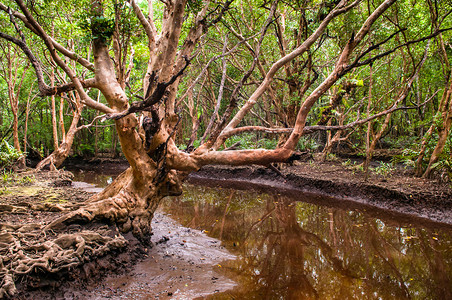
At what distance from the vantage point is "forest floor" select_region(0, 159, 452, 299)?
344 cm

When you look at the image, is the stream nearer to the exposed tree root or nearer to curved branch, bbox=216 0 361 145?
the exposed tree root

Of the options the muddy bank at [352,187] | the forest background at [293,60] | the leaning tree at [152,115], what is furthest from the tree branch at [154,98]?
the muddy bank at [352,187]

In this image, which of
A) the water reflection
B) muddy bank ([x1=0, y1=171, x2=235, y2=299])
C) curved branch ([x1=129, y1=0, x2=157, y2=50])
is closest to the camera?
muddy bank ([x1=0, y1=171, x2=235, y2=299])

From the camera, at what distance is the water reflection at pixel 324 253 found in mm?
4043

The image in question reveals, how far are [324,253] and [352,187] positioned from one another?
5315 mm

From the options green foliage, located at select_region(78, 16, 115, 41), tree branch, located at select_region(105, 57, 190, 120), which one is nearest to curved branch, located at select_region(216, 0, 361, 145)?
tree branch, located at select_region(105, 57, 190, 120)

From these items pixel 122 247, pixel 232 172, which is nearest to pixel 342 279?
pixel 122 247

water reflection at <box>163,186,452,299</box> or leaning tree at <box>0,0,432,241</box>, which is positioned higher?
leaning tree at <box>0,0,432,241</box>

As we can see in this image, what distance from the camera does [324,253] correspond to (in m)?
5.37

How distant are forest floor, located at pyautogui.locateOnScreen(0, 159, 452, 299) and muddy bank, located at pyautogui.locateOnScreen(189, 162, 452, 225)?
28mm

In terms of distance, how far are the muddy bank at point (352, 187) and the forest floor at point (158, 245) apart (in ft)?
0.09

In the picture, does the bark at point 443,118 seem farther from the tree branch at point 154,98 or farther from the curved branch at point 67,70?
the curved branch at point 67,70

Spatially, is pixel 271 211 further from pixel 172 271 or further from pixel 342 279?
pixel 172 271

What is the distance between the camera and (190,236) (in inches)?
237
